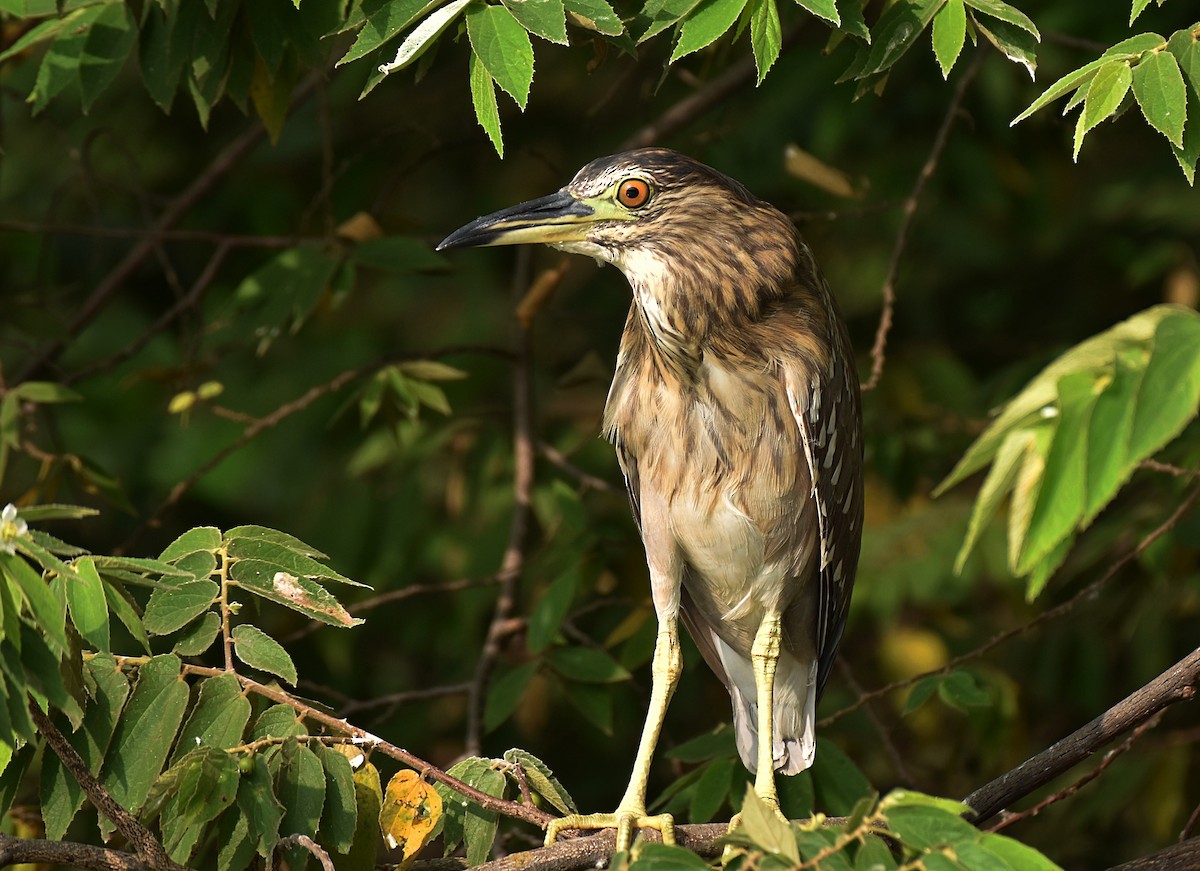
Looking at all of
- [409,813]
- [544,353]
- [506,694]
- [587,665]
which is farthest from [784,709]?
[544,353]

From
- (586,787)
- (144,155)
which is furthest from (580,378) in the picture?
(144,155)

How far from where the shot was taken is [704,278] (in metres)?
3.09

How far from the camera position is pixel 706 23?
233 centimetres

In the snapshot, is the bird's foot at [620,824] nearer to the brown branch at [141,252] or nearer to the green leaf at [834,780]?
the green leaf at [834,780]

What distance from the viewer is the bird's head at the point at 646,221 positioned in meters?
2.98

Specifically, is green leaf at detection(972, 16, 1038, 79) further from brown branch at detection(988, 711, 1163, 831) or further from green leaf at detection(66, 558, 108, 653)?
green leaf at detection(66, 558, 108, 653)

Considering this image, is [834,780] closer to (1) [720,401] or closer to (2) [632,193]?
(1) [720,401]

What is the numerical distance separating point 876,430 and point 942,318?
1.24 metres

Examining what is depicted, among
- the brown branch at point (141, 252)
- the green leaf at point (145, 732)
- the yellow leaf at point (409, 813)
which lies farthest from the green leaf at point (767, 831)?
the brown branch at point (141, 252)

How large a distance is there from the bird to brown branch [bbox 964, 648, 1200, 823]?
625 mm

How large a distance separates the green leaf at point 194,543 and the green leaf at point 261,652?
0.14 meters

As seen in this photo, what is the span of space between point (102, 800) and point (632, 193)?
1668mm

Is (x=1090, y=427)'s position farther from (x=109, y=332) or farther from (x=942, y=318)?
(x=109, y=332)

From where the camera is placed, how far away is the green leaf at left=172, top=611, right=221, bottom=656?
2.18 metres
